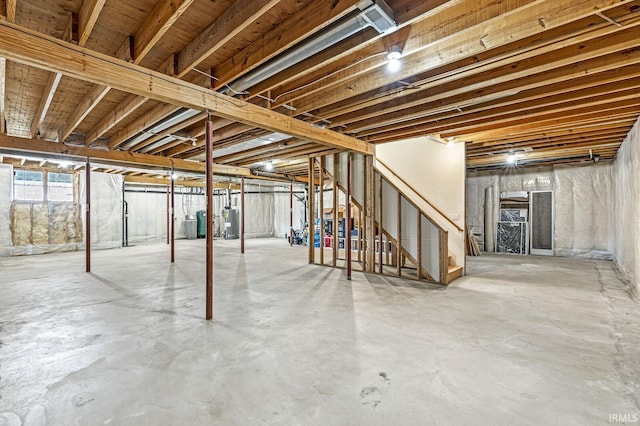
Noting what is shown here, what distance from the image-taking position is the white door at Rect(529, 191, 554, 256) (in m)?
8.50

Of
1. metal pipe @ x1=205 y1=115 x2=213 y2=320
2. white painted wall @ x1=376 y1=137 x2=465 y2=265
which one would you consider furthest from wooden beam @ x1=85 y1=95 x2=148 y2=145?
white painted wall @ x1=376 y1=137 x2=465 y2=265

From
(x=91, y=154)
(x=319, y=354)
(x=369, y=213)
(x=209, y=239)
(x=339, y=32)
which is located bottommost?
(x=319, y=354)

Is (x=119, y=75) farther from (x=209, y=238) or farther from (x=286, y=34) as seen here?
(x=209, y=238)

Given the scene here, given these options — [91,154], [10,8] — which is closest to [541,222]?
[10,8]

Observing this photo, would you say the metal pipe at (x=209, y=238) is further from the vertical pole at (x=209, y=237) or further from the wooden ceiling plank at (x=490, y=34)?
the wooden ceiling plank at (x=490, y=34)

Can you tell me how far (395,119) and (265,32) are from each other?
2300 millimetres

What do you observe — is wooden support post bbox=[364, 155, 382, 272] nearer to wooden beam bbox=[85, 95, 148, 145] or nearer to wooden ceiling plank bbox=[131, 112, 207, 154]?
wooden ceiling plank bbox=[131, 112, 207, 154]

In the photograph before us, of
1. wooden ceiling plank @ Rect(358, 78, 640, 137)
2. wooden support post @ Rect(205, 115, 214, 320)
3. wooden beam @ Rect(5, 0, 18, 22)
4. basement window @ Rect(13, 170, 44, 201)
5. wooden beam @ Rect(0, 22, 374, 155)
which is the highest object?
wooden beam @ Rect(5, 0, 18, 22)

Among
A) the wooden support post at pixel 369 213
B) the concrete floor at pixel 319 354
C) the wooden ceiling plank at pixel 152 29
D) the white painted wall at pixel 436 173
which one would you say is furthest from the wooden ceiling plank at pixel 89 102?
the white painted wall at pixel 436 173

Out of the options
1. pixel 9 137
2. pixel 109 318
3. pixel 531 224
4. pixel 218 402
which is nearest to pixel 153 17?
pixel 218 402

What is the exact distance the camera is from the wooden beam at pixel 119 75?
2295mm

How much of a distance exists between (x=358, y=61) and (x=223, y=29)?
124 cm

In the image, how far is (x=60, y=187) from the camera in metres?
9.39

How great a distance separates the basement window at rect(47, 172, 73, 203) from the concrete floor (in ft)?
18.8
